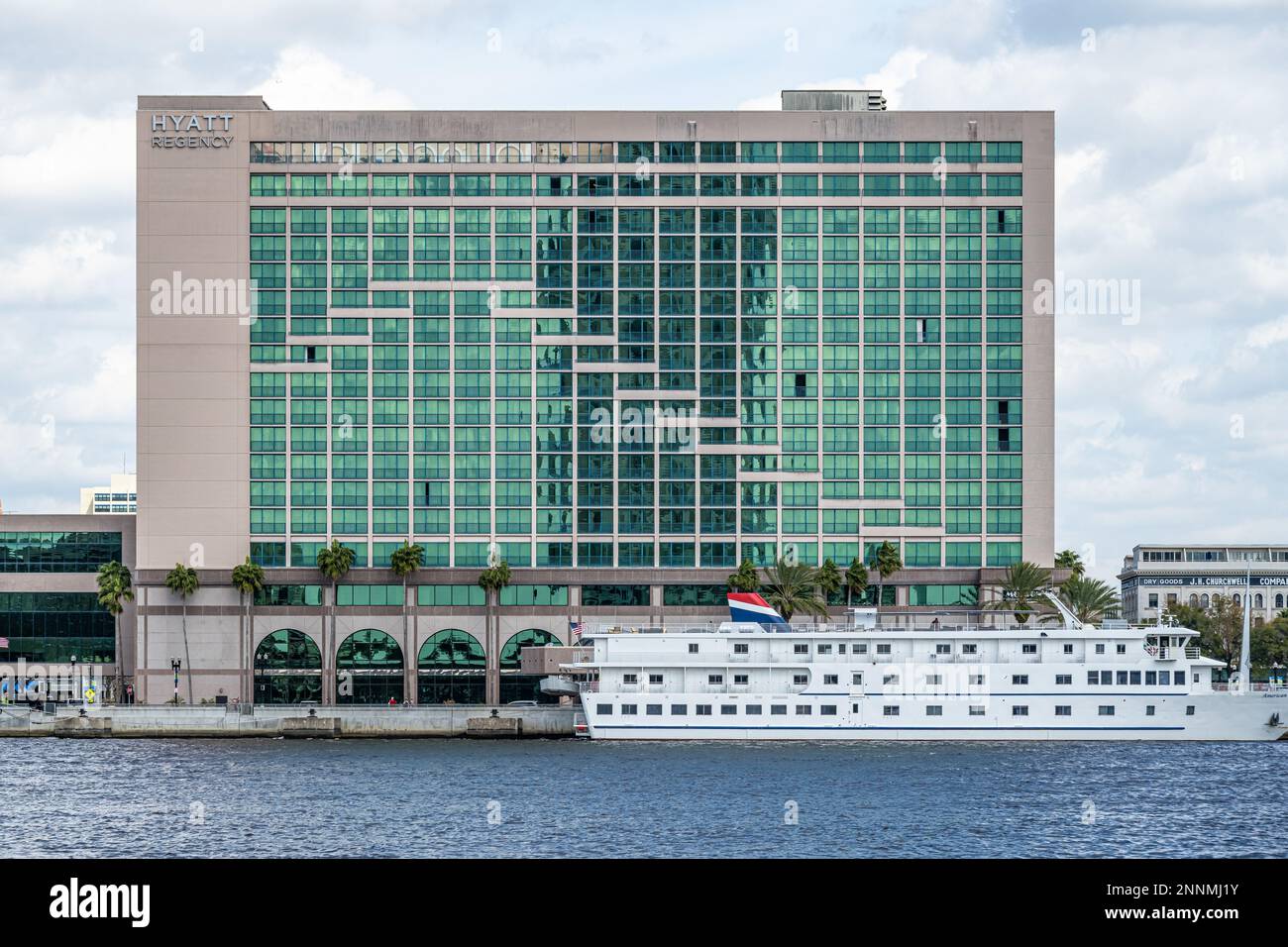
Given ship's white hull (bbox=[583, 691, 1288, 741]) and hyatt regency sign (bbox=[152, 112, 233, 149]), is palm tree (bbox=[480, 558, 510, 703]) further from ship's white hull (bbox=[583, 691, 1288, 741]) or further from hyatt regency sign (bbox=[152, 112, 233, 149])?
hyatt regency sign (bbox=[152, 112, 233, 149])

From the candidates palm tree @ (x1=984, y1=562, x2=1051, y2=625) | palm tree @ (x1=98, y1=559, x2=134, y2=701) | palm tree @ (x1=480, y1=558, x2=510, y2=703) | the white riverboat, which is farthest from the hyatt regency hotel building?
the white riverboat

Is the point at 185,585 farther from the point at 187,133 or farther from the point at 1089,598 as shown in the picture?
the point at 1089,598

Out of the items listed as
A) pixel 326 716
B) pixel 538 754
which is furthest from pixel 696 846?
pixel 326 716

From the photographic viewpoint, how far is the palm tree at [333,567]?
132875mm

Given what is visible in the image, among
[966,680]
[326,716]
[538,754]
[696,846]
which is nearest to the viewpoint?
[696,846]

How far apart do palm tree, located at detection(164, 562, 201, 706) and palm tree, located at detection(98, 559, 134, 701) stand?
5492mm

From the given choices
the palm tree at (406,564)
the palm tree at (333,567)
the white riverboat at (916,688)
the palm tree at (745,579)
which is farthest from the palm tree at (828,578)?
the palm tree at (333,567)

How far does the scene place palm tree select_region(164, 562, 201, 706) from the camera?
438 feet

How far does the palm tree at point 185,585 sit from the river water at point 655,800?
81.0 ft

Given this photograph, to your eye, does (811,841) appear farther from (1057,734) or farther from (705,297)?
(705,297)

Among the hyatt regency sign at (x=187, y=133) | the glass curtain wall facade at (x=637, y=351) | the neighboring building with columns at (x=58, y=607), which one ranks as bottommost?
the neighboring building with columns at (x=58, y=607)

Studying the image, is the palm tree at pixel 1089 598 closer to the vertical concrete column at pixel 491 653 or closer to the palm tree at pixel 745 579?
the palm tree at pixel 745 579
